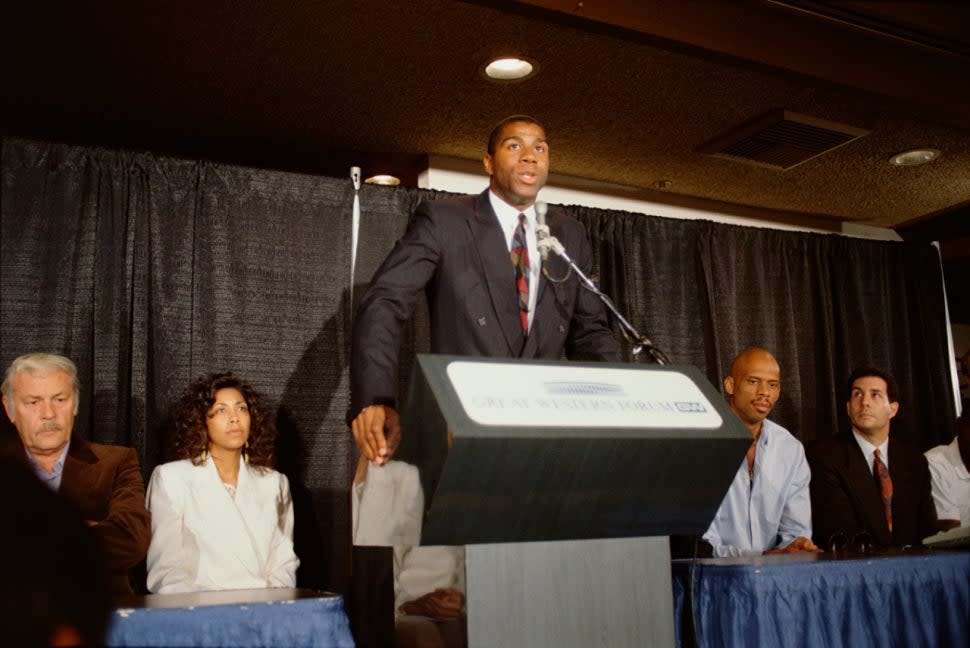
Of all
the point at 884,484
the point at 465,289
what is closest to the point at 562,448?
the point at 465,289

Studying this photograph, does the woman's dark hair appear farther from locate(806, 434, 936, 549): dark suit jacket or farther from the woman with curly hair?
locate(806, 434, 936, 549): dark suit jacket

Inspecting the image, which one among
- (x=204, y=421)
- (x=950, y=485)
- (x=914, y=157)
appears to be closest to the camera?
(x=204, y=421)

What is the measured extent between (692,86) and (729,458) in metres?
2.40

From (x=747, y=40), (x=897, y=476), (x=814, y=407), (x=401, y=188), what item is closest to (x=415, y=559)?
(x=747, y=40)

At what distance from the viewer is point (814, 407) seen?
5133 mm

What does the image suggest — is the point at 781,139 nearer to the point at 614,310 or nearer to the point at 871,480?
the point at 871,480

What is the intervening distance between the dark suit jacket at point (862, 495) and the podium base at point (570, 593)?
2.50 metres

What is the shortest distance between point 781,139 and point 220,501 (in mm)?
2925

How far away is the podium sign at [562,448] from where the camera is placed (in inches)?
55.9

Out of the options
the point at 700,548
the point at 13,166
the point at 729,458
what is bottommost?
the point at 700,548

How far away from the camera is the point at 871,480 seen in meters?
4.02

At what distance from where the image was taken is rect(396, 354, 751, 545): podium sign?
1420 mm

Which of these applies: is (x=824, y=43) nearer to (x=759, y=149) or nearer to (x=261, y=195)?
(x=759, y=149)

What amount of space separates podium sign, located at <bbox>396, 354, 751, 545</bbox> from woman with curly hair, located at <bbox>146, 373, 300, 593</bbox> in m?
1.68
